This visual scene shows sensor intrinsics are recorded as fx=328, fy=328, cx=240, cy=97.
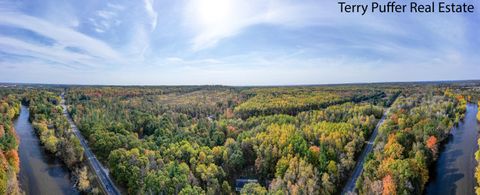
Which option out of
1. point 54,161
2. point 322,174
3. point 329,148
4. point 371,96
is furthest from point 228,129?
point 371,96

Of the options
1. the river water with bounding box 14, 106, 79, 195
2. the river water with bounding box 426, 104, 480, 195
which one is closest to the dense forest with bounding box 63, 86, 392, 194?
the river water with bounding box 14, 106, 79, 195

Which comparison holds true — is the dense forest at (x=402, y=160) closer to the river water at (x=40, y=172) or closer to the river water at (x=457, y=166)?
the river water at (x=457, y=166)

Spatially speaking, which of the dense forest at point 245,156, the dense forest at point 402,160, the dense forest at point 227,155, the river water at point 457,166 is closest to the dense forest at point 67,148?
the dense forest at point 245,156

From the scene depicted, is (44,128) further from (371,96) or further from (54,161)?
(371,96)

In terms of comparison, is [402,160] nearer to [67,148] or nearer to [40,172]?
[67,148]

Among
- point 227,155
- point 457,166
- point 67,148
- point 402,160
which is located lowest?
point 457,166

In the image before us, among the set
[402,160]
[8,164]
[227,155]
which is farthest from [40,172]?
[402,160]
